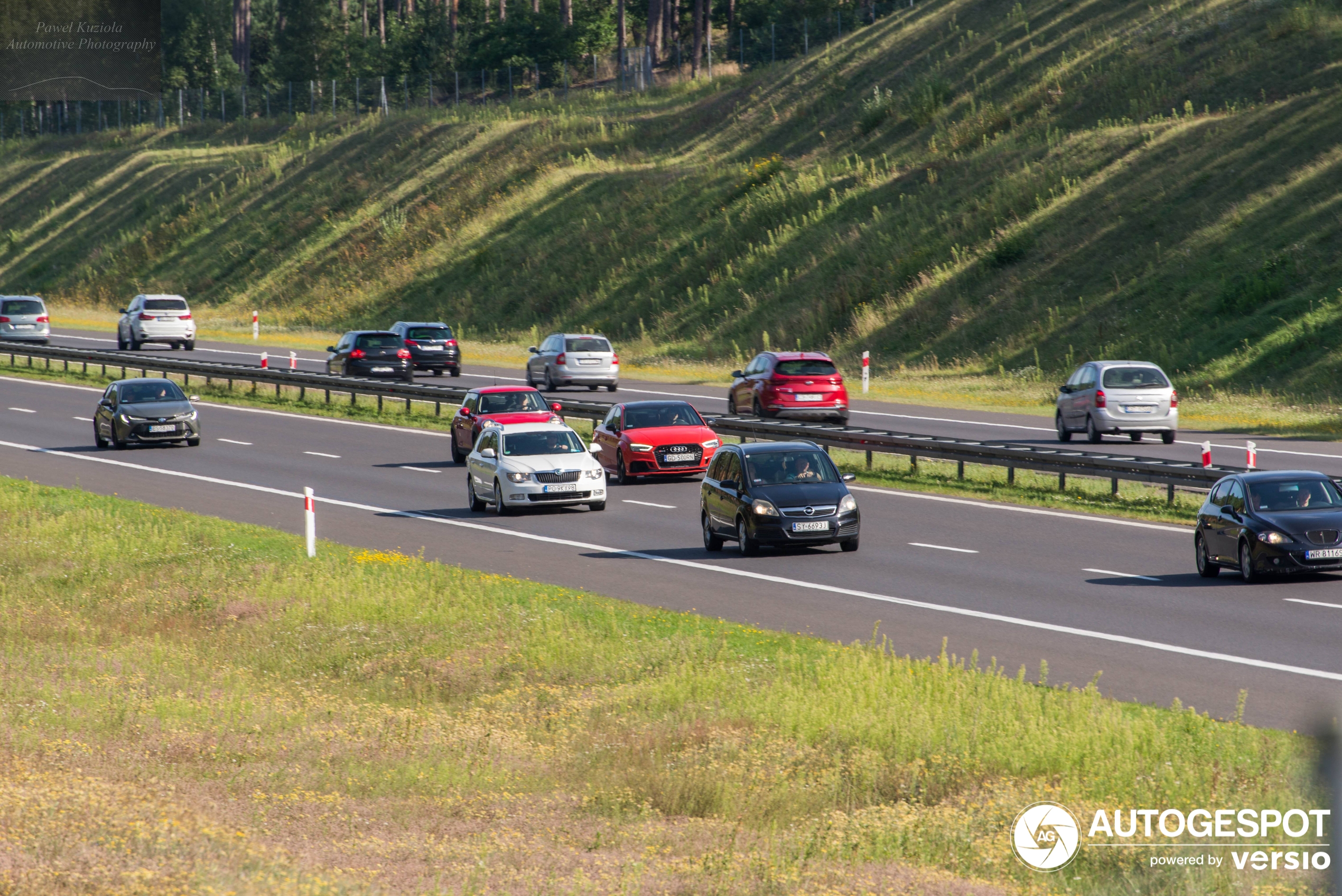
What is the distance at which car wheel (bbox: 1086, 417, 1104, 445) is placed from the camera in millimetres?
33062

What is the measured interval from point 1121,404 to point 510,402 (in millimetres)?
12585

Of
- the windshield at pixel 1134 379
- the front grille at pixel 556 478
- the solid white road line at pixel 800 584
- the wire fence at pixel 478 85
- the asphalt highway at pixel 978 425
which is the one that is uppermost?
the wire fence at pixel 478 85

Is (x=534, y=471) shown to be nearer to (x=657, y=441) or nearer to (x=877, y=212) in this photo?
(x=657, y=441)

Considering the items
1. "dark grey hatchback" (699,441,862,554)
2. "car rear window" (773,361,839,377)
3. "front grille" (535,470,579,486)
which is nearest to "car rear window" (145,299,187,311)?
"car rear window" (773,361,839,377)

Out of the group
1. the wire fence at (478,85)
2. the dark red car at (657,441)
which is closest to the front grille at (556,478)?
the dark red car at (657,441)

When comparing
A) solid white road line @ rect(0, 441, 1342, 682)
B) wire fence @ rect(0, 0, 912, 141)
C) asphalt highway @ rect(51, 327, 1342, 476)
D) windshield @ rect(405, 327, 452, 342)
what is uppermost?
wire fence @ rect(0, 0, 912, 141)

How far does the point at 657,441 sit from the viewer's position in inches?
1163

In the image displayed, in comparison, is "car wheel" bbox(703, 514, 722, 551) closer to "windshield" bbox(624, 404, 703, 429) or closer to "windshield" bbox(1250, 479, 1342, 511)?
"windshield" bbox(1250, 479, 1342, 511)

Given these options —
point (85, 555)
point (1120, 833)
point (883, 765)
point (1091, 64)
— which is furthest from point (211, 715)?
point (1091, 64)

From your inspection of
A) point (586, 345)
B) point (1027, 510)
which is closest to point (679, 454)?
point (1027, 510)

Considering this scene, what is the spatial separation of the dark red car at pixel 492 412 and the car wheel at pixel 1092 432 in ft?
35.9

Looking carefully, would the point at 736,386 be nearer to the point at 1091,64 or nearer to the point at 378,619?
the point at 378,619

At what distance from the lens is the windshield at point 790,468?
2228 cm

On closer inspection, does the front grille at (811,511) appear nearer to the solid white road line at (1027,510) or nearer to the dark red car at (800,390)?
the solid white road line at (1027,510)
